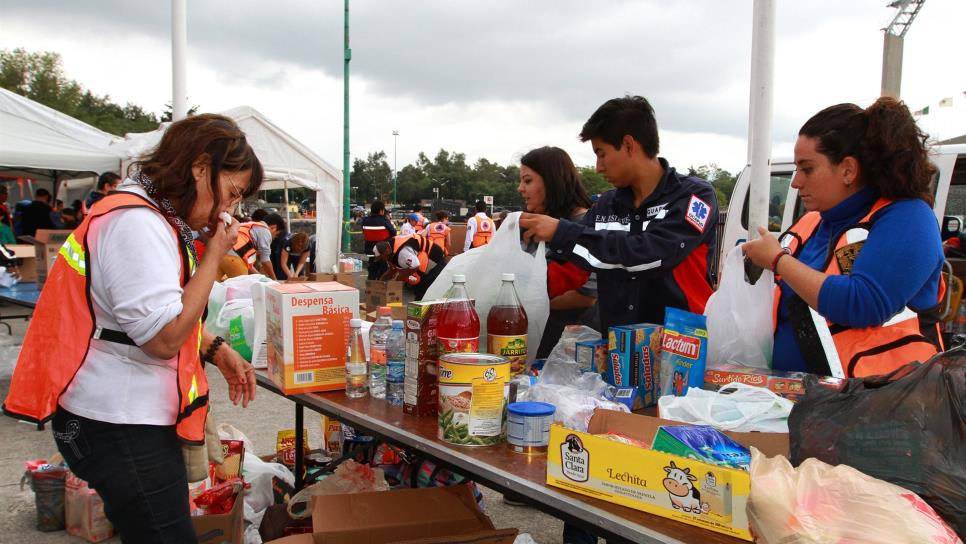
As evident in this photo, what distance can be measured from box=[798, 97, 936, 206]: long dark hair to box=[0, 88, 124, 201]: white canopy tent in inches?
361

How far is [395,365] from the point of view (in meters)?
1.94

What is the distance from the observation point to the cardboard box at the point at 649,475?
1.12 meters

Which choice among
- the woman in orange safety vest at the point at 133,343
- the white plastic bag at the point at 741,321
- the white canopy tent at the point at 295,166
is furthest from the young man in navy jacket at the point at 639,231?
the white canopy tent at the point at 295,166

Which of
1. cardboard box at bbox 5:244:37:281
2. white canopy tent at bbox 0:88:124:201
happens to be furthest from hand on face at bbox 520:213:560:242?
white canopy tent at bbox 0:88:124:201

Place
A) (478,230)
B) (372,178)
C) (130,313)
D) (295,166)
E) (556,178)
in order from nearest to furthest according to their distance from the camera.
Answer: (130,313), (556,178), (295,166), (478,230), (372,178)

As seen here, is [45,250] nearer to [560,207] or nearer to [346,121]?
[560,207]

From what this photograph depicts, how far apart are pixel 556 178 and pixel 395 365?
4.53ft

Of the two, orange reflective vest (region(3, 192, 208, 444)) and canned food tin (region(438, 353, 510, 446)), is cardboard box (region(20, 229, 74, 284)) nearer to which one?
orange reflective vest (region(3, 192, 208, 444))

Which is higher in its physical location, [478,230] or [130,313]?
[478,230]

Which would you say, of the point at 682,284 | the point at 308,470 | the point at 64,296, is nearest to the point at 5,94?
the point at 308,470

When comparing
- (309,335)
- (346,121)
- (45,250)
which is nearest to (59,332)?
(309,335)

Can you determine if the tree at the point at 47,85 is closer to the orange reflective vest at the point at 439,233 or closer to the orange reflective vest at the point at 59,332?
the orange reflective vest at the point at 439,233

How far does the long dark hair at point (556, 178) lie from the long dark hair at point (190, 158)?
152cm

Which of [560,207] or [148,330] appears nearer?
[148,330]
